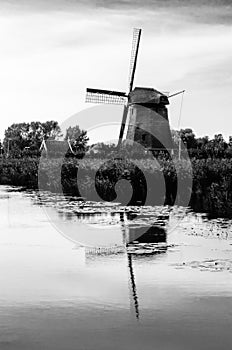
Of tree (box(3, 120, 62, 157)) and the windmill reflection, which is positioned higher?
tree (box(3, 120, 62, 157))

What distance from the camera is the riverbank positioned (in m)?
19.3

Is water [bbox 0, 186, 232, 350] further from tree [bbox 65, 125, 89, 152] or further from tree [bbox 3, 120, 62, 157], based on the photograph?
tree [bbox 3, 120, 62, 157]

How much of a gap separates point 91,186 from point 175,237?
14.3 meters

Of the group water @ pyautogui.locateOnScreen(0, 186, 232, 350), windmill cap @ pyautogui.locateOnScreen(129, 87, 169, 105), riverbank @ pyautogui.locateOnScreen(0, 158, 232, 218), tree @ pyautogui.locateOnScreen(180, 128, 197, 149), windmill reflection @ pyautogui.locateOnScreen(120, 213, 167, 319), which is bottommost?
water @ pyautogui.locateOnScreen(0, 186, 232, 350)

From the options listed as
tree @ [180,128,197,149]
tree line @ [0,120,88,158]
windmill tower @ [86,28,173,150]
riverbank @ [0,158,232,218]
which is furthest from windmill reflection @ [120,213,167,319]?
tree line @ [0,120,88,158]

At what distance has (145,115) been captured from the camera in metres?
33.7

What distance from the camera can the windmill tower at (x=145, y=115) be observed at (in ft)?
110

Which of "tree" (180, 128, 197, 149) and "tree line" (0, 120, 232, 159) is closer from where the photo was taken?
"tree line" (0, 120, 232, 159)

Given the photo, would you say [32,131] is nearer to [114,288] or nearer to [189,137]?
[189,137]

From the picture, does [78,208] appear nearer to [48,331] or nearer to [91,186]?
[91,186]

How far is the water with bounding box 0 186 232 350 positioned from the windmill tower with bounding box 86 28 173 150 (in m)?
20.4

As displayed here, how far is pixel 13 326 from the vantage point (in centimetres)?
550

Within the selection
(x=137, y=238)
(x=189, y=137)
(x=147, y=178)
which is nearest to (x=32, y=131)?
(x=189, y=137)

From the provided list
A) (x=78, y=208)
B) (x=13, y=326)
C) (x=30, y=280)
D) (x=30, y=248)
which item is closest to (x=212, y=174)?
(x=78, y=208)
